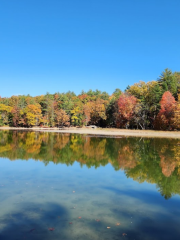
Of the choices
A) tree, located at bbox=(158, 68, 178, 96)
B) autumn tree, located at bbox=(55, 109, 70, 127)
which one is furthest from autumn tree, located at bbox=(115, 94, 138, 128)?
autumn tree, located at bbox=(55, 109, 70, 127)

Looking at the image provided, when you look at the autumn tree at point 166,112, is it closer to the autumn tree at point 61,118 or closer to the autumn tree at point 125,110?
the autumn tree at point 125,110

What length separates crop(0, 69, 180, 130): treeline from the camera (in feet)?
189

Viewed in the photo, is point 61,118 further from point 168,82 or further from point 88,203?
point 88,203

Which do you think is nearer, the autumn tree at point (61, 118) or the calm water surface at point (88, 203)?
the calm water surface at point (88, 203)

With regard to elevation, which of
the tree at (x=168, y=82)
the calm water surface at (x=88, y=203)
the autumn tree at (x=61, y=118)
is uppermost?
the tree at (x=168, y=82)

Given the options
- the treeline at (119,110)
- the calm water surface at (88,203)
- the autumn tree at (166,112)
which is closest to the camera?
the calm water surface at (88,203)

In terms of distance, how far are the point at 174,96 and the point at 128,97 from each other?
12.9 metres

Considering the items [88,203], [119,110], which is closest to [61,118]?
[119,110]

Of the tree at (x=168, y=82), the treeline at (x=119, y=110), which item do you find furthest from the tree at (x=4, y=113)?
the tree at (x=168, y=82)

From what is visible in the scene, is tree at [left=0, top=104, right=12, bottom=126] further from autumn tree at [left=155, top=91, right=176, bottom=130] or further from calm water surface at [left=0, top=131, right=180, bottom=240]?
calm water surface at [left=0, top=131, right=180, bottom=240]

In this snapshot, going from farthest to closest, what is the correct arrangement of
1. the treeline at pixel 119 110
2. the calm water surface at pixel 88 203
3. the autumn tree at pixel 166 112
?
1. the treeline at pixel 119 110
2. the autumn tree at pixel 166 112
3. the calm water surface at pixel 88 203

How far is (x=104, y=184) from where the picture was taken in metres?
10.9

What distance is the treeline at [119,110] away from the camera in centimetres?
5750

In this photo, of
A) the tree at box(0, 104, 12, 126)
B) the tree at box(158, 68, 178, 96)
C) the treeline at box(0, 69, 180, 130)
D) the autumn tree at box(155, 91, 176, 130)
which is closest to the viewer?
the autumn tree at box(155, 91, 176, 130)
